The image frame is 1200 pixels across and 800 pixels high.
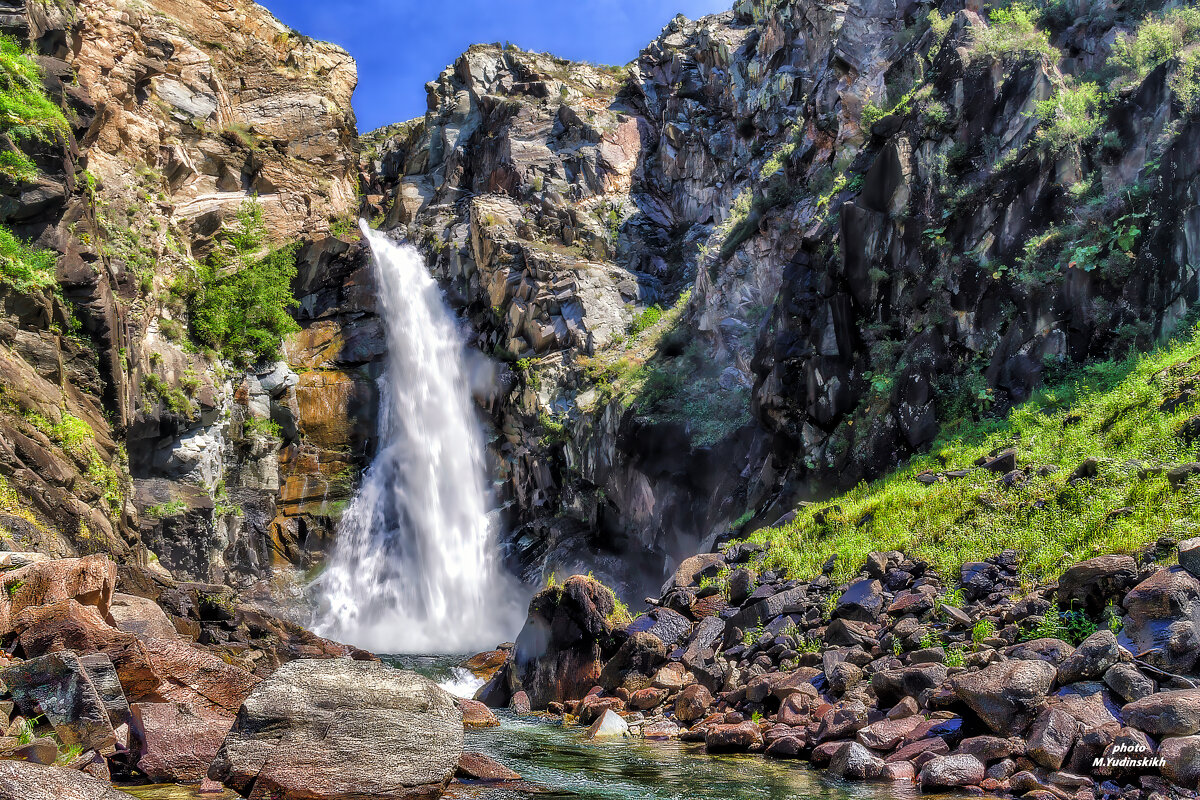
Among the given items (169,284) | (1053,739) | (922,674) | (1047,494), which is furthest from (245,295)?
(1053,739)

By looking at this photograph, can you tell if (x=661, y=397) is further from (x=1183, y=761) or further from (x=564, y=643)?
(x=1183, y=761)

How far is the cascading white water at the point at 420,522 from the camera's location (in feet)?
112

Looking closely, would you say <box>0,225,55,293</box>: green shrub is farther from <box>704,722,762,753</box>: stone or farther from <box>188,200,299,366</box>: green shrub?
<box>704,722,762,753</box>: stone

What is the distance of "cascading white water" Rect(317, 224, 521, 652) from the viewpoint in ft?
112

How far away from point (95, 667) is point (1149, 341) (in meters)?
19.5

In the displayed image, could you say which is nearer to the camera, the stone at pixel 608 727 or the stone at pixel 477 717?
the stone at pixel 608 727

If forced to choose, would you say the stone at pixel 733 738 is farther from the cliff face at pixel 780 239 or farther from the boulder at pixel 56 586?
the cliff face at pixel 780 239

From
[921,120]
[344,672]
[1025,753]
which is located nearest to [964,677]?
[1025,753]

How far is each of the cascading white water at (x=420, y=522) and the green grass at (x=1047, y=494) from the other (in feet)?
63.8

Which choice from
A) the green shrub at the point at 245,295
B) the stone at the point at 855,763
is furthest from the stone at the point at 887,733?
the green shrub at the point at 245,295

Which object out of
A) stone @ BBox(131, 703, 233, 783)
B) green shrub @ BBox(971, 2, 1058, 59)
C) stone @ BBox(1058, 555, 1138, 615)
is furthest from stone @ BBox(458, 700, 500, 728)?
green shrub @ BBox(971, 2, 1058, 59)

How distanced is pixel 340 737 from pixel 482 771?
192 cm

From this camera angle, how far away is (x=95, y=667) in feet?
26.5

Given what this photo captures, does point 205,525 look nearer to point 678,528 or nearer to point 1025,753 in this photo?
point 678,528
